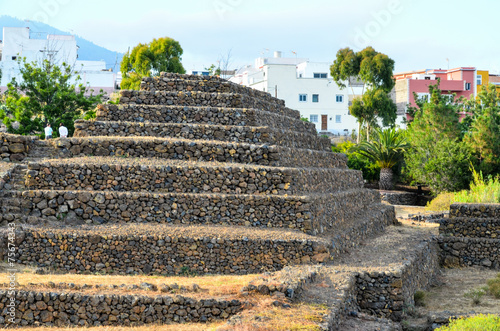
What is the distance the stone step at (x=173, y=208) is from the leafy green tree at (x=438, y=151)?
1957 cm

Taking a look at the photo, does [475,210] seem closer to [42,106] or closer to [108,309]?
[108,309]

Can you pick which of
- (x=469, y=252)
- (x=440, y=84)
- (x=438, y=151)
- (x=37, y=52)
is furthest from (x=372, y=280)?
(x=440, y=84)

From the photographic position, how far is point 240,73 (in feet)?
224

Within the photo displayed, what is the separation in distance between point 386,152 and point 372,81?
9.53 m

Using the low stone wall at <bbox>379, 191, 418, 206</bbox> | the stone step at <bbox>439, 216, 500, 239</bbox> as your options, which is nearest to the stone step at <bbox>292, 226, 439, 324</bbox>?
the stone step at <bbox>439, 216, 500, 239</bbox>

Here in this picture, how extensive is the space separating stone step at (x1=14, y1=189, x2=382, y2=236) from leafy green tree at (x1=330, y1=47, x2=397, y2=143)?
30.7 meters

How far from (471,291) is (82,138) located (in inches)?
448

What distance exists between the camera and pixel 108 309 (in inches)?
411

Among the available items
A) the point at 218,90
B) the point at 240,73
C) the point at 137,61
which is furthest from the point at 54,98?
the point at 240,73

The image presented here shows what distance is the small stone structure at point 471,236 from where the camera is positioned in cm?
2073

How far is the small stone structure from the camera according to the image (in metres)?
20.7

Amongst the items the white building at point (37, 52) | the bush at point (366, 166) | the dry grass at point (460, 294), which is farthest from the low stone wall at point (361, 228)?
the white building at point (37, 52)

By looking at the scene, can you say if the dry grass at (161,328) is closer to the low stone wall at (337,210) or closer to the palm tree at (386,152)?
the low stone wall at (337,210)

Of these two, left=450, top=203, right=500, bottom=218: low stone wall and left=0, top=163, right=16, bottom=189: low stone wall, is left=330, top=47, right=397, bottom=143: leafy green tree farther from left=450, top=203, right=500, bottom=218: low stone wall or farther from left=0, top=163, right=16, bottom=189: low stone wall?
left=0, top=163, right=16, bottom=189: low stone wall
